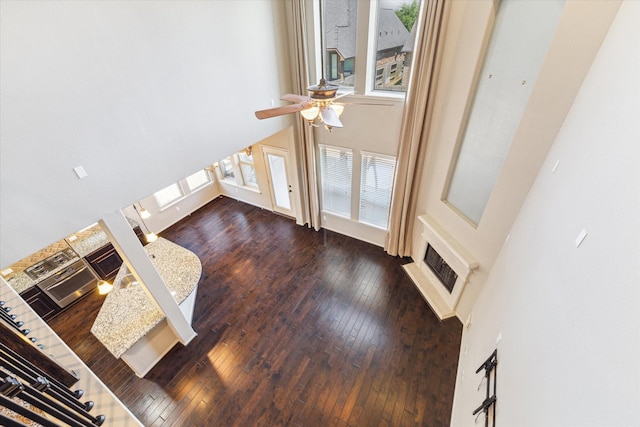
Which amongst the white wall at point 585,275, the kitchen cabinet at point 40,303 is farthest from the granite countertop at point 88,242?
the white wall at point 585,275

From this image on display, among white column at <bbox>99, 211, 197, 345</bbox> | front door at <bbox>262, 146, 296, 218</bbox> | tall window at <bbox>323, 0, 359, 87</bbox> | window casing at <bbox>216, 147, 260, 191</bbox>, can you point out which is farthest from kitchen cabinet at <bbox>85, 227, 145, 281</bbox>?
tall window at <bbox>323, 0, 359, 87</bbox>

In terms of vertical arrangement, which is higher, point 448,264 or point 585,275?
point 585,275

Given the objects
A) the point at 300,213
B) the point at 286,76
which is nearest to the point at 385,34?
the point at 286,76

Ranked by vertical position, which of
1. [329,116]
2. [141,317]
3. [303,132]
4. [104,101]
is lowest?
[141,317]

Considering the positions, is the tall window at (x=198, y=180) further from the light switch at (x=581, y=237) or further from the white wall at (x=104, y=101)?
the light switch at (x=581, y=237)

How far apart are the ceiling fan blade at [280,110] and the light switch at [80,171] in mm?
1827

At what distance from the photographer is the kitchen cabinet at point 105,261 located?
5090mm

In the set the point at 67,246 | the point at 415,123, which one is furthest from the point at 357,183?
the point at 67,246

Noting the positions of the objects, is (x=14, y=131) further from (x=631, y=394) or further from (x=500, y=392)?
(x=500, y=392)

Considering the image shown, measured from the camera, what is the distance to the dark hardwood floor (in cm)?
344

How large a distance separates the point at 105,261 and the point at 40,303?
1079mm

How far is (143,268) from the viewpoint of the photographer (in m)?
3.24

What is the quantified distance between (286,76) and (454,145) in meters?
3.14

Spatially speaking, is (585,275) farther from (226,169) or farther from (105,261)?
(226,169)
